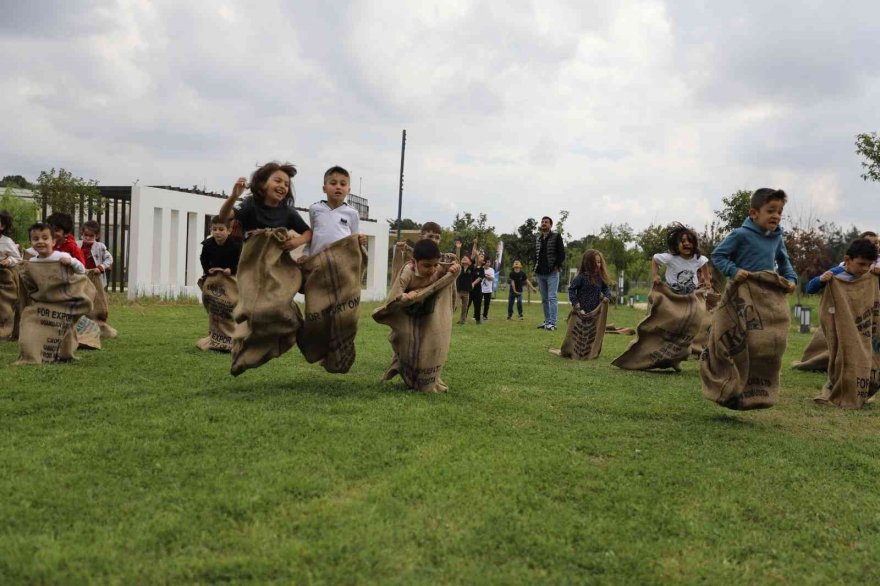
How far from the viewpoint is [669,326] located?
967 centimetres

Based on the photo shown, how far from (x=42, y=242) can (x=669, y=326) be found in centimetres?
→ 688

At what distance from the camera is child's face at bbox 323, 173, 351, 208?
6.99 m

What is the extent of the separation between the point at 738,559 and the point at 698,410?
11.7 ft

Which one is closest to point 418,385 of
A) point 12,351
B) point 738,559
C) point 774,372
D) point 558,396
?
point 558,396

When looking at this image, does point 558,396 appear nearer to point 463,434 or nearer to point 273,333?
point 463,434

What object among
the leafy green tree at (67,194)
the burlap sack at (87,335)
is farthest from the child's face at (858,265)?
the leafy green tree at (67,194)

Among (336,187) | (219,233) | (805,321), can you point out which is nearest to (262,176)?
(336,187)

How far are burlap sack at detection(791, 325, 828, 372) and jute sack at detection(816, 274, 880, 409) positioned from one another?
252 cm

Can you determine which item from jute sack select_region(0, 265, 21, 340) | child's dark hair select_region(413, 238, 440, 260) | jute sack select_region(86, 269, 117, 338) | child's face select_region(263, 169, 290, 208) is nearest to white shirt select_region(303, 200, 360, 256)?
child's face select_region(263, 169, 290, 208)

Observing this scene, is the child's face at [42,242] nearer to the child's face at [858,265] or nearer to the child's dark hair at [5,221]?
the child's dark hair at [5,221]

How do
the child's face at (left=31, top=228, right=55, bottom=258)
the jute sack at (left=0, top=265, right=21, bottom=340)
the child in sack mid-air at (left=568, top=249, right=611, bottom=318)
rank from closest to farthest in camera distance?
the child's face at (left=31, top=228, right=55, bottom=258) < the jute sack at (left=0, top=265, right=21, bottom=340) < the child in sack mid-air at (left=568, top=249, right=611, bottom=318)

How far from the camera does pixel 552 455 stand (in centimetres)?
505

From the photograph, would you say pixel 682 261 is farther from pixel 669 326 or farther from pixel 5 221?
pixel 5 221

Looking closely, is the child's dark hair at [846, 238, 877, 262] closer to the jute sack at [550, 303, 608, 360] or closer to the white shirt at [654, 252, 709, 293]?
the white shirt at [654, 252, 709, 293]
